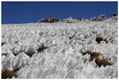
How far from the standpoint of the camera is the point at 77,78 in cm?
476

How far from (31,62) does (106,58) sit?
9.36 ft

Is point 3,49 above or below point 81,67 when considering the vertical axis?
above

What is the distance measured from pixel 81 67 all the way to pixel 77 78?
0.83 m

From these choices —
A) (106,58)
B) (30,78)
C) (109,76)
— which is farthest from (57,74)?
(106,58)

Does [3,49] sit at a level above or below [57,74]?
above

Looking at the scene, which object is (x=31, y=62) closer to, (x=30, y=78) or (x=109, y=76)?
(x=30, y=78)

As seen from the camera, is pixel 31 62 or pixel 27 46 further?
pixel 27 46

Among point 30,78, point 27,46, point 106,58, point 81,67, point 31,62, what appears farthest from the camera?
point 27,46

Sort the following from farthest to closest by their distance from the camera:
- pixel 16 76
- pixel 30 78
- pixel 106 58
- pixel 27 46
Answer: pixel 27 46, pixel 106 58, pixel 16 76, pixel 30 78

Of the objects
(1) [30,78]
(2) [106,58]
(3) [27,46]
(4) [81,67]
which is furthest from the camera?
(3) [27,46]

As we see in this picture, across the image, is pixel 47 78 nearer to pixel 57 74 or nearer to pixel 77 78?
pixel 57 74

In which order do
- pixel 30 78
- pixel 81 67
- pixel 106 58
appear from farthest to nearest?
pixel 106 58, pixel 81 67, pixel 30 78

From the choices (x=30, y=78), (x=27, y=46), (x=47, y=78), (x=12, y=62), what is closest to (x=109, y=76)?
(x=47, y=78)

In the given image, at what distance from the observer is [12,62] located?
567 centimetres
